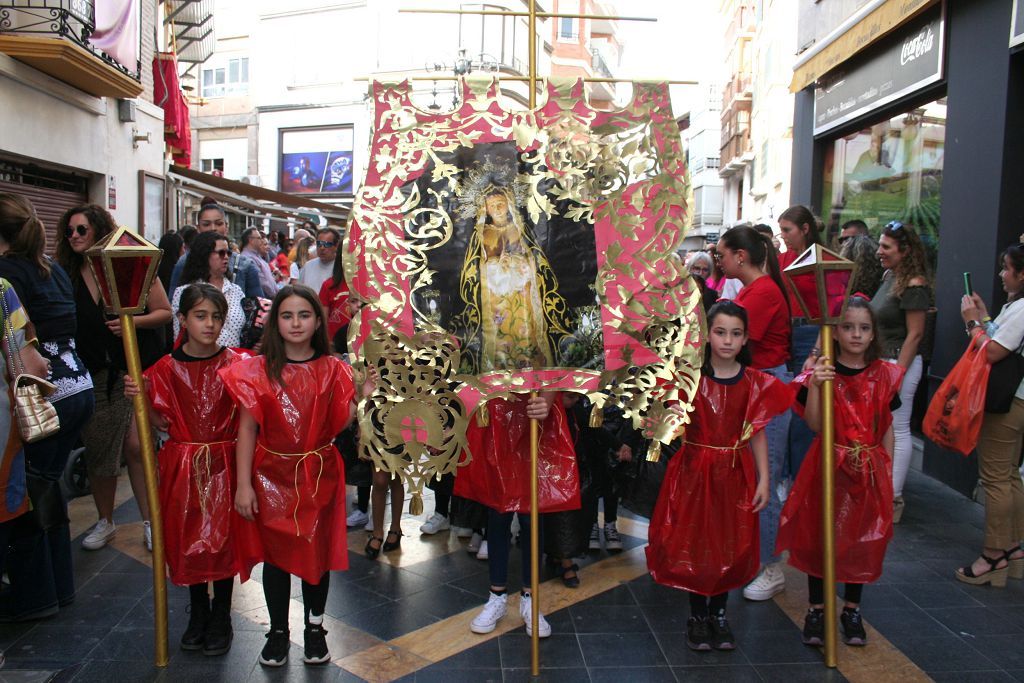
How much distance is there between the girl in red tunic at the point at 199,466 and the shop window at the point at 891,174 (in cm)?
585

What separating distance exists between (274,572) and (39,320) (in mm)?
1599

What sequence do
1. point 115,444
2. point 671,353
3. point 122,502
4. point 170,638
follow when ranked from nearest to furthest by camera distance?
point 671,353
point 170,638
point 115,444
point 122,502

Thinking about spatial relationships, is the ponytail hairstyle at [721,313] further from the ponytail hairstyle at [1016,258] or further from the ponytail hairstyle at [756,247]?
the ponytail hairstyle at [1016,258]

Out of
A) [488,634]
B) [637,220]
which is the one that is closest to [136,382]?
[488,634]

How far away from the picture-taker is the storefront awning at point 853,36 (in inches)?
267

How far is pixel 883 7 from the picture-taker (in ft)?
23.6

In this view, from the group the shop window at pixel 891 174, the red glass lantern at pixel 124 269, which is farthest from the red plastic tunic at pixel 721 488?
the shop window at pixel 891 174

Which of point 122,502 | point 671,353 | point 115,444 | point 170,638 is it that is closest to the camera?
point 671,353

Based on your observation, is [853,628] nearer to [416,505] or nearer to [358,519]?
[416,505]

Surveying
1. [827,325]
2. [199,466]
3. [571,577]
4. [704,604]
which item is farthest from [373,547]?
[827,325]

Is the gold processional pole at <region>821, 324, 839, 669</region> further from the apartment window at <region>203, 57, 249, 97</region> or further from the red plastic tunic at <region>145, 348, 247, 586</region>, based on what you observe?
the apartment window at <region>203, 57, 249, 97</region>

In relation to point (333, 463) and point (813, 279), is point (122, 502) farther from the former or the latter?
point (813, 279)

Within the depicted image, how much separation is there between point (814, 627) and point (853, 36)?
641cm

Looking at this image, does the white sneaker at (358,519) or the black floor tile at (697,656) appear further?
the white sneaker at (358,519)
